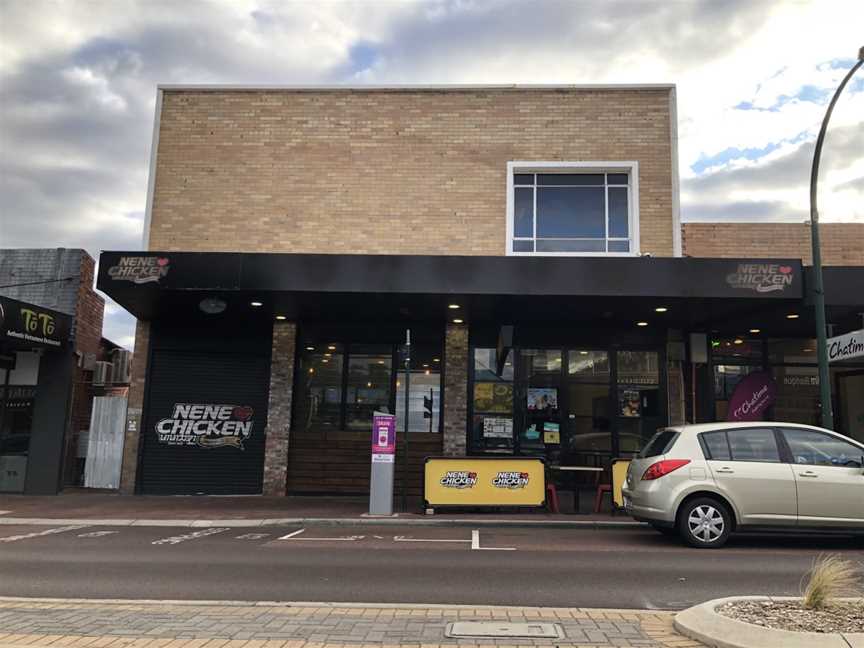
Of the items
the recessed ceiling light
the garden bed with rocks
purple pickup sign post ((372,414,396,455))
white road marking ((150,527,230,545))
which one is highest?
the recessed ceiling light

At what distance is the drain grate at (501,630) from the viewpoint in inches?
193

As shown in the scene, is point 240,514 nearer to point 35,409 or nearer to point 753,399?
point 35,409

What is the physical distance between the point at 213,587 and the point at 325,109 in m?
12.3

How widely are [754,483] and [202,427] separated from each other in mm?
11661

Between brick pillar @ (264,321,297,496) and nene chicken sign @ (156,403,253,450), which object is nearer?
brick pillar @ (264,321,297,496)

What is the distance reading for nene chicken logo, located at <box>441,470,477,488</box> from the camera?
12633mm

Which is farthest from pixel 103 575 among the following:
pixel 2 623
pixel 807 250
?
pixel 807 250

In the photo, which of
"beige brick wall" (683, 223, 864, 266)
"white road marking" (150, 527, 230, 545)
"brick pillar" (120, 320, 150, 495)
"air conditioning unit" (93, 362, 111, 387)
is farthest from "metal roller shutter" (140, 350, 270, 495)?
"beige brick wall" (683, 223, 864, 266)

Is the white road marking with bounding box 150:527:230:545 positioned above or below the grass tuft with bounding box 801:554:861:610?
below

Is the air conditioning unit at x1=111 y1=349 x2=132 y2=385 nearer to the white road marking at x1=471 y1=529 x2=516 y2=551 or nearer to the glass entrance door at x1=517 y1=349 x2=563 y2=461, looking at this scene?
the glass entrance door at x1=517 y1=349 x2=563 y2=461

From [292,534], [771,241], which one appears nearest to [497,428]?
[292,534]

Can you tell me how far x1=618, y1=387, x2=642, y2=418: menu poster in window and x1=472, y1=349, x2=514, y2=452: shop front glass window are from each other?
2.49 meters

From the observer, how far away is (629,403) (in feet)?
52.3

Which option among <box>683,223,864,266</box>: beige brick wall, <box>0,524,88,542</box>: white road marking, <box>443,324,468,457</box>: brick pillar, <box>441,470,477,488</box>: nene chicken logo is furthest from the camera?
<box>683,223,864,266</box>: beige brick wall
